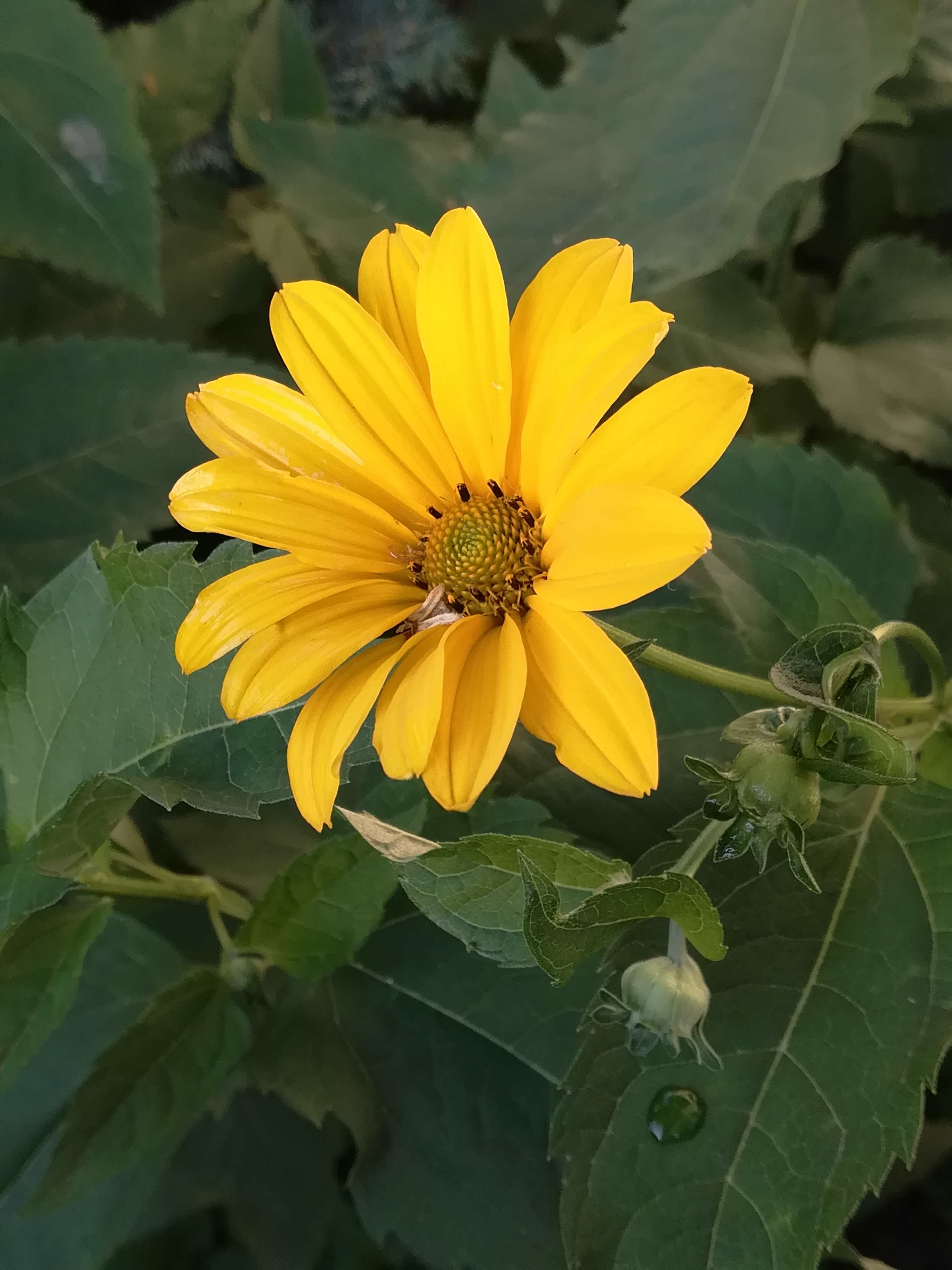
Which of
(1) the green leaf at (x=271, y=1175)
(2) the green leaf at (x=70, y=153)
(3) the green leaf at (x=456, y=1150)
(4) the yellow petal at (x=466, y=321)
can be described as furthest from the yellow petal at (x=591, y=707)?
(1) the green leaf at (x=271, y=1175)

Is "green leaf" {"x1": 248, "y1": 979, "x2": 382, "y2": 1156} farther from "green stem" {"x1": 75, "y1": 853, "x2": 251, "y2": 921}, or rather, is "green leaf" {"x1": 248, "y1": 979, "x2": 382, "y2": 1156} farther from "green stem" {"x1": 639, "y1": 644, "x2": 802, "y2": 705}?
"green stem" {"x1": 639, "y1": 644, "x2": 802, "y2": 705}

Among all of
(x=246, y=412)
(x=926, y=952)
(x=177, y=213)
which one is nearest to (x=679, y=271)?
(x=246, y=412)

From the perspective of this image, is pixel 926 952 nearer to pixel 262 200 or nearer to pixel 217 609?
pixel 217 609

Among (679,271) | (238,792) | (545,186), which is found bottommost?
(238,792)

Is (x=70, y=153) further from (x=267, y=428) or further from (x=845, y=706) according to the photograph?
(x=845, y=706)

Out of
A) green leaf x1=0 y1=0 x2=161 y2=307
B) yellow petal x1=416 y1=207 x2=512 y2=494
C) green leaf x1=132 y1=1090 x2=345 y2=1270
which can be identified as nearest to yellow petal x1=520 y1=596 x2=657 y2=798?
yellow petal x1=416 y1=207 x2=512 y2=494

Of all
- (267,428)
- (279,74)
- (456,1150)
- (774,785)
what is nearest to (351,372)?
(267,428)
